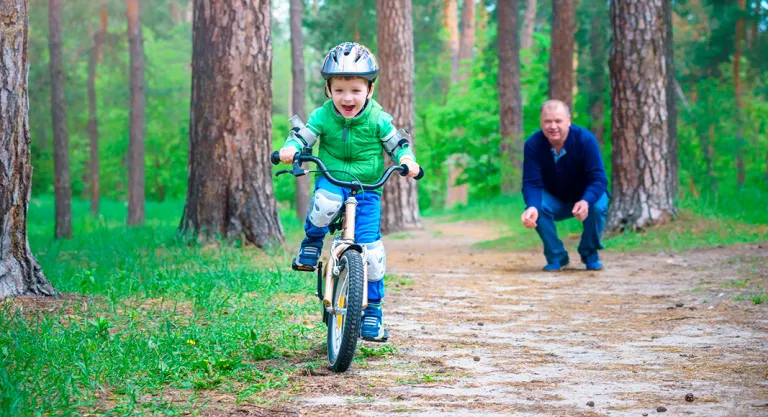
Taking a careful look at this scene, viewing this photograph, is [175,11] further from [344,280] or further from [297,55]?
[344,280]

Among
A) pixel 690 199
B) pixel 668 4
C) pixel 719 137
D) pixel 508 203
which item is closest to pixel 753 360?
pixel 690 199

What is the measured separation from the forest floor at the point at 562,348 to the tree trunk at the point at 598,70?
15511 millimetres

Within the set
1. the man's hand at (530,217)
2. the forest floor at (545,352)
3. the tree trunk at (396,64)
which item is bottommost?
the forest floor at (545,352)

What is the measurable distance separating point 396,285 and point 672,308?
2716 mm

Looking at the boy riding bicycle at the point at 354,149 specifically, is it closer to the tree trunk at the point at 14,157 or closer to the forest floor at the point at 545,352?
the forest floor at the point at 545,352

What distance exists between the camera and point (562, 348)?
5.58 metres

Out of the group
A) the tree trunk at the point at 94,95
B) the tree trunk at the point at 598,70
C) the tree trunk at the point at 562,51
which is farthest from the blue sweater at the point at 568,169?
the tree trunk at the point at 94,95

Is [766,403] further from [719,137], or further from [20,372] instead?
[719,137]

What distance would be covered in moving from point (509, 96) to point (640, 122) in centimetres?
1202

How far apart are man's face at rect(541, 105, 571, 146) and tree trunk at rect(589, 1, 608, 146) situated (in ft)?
52.8

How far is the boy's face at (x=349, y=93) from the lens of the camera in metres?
5.16

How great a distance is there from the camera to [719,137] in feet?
87.2

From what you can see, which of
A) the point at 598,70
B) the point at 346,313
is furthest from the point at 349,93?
the point at 598,70

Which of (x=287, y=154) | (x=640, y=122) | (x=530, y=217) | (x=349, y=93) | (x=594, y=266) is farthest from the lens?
(x=640, y=122)
